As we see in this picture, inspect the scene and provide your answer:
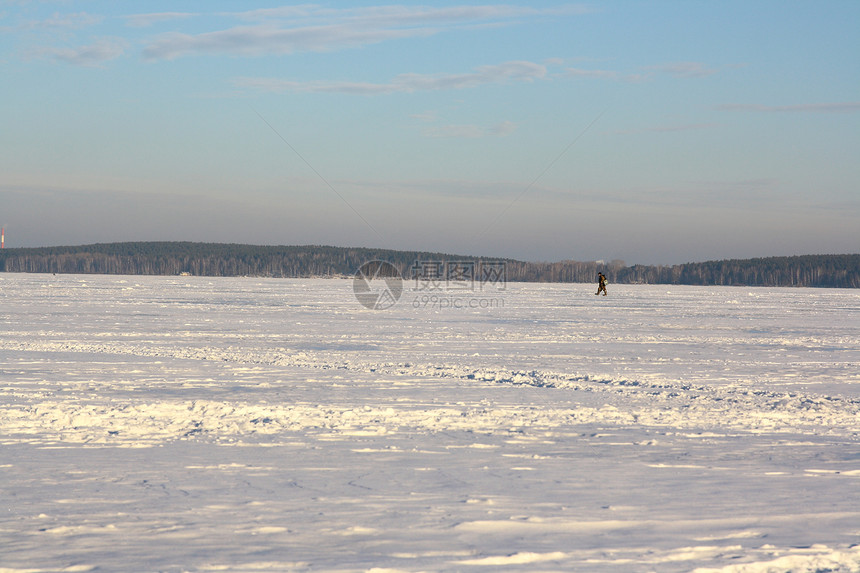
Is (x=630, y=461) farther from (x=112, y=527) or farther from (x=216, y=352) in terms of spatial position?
(x=216, y=352)

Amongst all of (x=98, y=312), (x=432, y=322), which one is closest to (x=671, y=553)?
(x=432, y=322)

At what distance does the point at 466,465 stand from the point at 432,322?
15.9 m

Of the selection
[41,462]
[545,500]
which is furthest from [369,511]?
[41,462]

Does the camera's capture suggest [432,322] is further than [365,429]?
Yes

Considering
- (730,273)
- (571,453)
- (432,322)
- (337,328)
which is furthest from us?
(730,273)

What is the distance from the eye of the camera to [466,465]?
229 inches

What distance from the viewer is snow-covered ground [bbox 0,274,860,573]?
4074 mm

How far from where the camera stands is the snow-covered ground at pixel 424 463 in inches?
160

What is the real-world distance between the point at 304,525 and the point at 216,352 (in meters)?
9.50

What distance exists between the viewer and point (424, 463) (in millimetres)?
5848

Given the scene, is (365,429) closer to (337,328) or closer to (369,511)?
(369,511)

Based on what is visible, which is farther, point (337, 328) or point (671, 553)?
point (337, 328)

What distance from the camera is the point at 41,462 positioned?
18.7 feet

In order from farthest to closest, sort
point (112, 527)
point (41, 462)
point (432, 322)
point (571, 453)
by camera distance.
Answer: point (432, 322) < point (571, 453) < point (41, 462) < point (112, 527)
